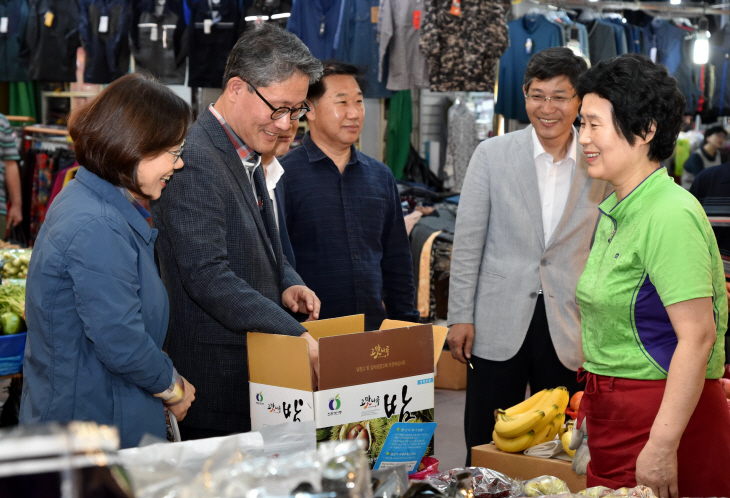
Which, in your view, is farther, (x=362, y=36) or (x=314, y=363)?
(x=362, y=36)

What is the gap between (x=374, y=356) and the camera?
1.72m

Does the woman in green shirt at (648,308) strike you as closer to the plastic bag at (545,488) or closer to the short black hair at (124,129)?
the plastic bag at (545,488)

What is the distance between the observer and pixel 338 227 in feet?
9.80

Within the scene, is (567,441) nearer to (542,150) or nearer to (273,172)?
(542,150)

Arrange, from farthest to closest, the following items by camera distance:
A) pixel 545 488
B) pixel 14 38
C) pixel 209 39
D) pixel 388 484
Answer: pixel 14 38 → pixel 209 39 → pixel 545 488 → pixel 388 484

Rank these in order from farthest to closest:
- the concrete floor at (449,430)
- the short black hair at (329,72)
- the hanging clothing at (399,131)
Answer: the hanging clothing at (399,131), the concrete floor at (449,430), the short black hair at (329,72)

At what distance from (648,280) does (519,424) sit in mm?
708

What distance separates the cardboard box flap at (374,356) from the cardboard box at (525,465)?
1.95ft

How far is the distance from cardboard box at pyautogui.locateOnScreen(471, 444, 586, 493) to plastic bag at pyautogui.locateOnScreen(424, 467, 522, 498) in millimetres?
488

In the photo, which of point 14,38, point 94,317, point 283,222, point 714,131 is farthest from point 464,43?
point 14,38

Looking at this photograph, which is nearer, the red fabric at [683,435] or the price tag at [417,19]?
the red fabric at [683,435]

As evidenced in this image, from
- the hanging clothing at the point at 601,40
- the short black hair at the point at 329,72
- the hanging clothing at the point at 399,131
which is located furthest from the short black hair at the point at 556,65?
the hanging clothing at the point at 601,40

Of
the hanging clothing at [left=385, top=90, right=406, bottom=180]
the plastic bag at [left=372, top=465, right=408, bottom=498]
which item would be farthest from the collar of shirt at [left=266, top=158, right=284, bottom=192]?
the hanging clothing at [left=385, top=90, right=406, bottom=180]

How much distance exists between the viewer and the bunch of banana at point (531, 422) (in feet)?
7.36
